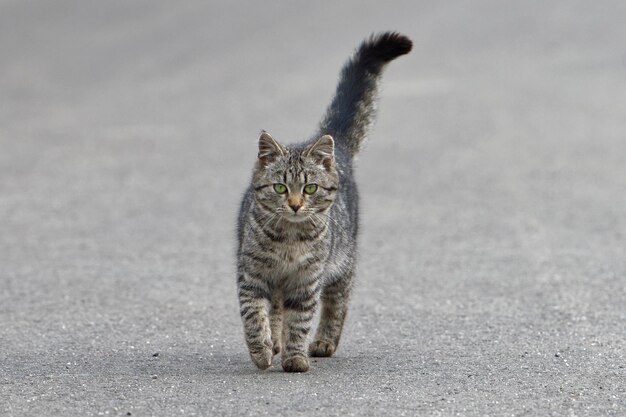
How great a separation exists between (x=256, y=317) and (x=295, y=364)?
0.33m

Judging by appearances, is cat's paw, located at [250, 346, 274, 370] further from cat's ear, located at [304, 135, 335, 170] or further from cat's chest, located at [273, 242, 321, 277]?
cat's ear, located at [304, 135, 335, 170]

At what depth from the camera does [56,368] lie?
688 centimetres

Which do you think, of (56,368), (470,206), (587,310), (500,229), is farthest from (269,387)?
(470,206)

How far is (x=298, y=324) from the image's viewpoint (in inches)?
274

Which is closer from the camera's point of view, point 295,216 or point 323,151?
point 295,216

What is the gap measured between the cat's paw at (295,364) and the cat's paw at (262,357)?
9cm

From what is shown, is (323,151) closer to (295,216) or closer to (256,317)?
(295,216)

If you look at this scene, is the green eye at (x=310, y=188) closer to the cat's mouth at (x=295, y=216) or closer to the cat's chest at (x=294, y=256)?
the cat's mouth at (x=295, y=216)

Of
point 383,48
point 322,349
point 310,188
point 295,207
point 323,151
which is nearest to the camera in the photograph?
point 295,207

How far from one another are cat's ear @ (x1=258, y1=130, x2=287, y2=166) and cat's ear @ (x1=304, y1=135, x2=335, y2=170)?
143mm

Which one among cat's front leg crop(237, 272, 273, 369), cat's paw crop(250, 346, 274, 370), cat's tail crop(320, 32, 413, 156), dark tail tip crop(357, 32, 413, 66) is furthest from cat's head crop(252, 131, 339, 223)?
dark tail tip crop(357, 32, 413, 66)

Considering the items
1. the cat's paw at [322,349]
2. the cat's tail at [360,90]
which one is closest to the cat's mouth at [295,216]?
the cat's paw at [322,349]

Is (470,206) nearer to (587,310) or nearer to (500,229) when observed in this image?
(500,229)

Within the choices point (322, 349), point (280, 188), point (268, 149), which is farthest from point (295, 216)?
point (322, 349)
